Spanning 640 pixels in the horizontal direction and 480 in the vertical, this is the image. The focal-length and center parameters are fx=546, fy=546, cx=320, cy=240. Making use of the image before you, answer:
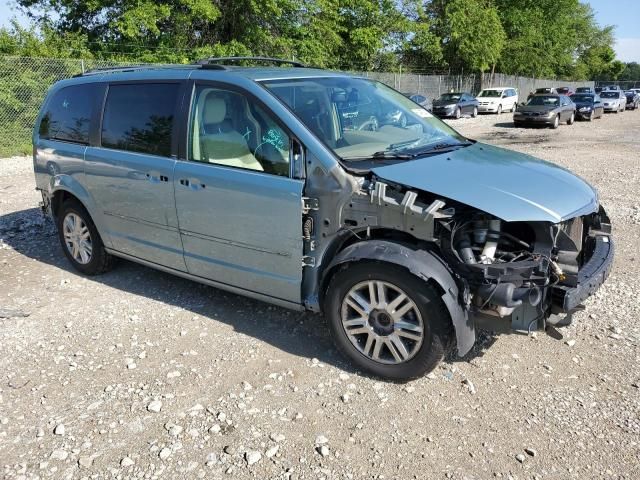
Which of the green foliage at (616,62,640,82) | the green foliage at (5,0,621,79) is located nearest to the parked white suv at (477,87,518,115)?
the green foliage at (5,0,621,79)

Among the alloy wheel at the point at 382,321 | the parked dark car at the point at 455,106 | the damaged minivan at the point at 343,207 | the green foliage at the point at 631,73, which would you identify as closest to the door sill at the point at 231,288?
the damaged minivan at the point at 343,207

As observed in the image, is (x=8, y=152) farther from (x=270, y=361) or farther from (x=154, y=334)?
(x=270, y=361)

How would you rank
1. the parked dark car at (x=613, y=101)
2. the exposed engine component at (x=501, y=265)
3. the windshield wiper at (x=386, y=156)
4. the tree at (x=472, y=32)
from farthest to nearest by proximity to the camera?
the tree at (x=472, y=32) < the parked dark car at (x=613, y=101) < the windshield wiper at (x=386, y=156) < the exposed engine component at (x=501, y=265)

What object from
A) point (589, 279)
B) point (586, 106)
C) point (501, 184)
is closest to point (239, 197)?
point (501, 184)

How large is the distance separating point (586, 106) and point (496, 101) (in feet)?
19.4

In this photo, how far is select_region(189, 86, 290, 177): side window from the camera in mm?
3650

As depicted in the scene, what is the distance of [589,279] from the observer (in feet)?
10.8

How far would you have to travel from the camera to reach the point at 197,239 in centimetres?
414

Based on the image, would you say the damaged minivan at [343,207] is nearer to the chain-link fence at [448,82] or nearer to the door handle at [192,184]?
the door handle at [192,184]

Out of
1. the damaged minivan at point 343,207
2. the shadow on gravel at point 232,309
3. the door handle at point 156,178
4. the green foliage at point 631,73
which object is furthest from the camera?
the green foliage at point 631,73

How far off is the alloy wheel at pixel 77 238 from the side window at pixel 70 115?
771 millimetres

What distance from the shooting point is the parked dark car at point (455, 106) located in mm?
28266

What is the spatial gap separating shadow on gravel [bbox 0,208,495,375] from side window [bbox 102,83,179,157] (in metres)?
1.30

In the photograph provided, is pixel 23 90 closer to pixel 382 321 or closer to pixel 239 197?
pixel 239 197
